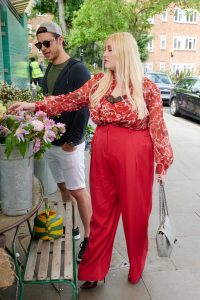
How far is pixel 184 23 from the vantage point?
132 ft

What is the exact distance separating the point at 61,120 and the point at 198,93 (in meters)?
9.20

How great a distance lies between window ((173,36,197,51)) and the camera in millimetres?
40594

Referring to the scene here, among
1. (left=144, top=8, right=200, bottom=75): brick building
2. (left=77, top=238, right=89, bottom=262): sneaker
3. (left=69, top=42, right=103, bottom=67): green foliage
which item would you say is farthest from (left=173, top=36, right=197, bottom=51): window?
(left=77, top=238, right=89, bottom=262): sneaker

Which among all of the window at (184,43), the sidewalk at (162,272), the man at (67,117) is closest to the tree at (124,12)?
the sidewalk at (162,272)

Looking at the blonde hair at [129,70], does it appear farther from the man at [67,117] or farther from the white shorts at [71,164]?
the white shorts at [71,164]

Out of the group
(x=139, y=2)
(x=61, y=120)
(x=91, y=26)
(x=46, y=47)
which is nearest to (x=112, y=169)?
(x=61, y=120)

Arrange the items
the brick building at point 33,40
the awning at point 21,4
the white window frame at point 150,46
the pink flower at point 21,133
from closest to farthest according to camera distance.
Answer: the pink flower at point 21,133
the awning at point 21,4
the brick building at point 33,40
the white window frame at point 150,46

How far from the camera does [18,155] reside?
2000 millimetres

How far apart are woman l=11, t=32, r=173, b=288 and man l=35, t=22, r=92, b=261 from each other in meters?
0.33

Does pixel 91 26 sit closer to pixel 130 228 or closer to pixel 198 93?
pixel 198 93

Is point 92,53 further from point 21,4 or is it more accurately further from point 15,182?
point 15,182

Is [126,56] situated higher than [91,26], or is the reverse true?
[91,26]

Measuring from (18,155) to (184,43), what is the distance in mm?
41666

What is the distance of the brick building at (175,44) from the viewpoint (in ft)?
132
